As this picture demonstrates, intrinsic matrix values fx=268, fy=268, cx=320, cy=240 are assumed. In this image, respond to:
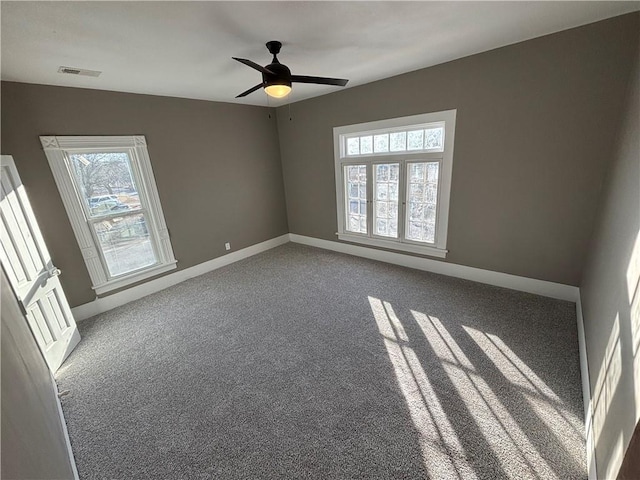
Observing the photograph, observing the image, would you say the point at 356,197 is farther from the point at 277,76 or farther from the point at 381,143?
the point at 277,76

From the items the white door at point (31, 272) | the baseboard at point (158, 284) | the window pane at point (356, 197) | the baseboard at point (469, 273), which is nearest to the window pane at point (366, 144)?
the window pane at point (356, 197)

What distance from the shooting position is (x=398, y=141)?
367cm

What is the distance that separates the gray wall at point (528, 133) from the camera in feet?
7.57

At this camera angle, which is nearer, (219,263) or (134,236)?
(134,236)

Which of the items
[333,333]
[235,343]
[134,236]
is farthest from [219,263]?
[333,333]

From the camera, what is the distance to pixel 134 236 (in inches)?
141

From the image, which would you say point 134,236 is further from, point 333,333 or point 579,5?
point 579,5

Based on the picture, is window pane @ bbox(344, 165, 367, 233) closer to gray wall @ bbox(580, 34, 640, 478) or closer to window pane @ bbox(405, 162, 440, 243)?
window pane @ bbox(405, 162, 440, 243)

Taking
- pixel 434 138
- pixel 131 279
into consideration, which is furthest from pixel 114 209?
pixel 434 138

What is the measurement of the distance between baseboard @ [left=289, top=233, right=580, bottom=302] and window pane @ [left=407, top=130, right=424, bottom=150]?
1518 mm

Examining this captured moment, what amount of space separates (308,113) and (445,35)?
251cm

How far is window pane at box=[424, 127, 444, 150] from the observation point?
3291mm

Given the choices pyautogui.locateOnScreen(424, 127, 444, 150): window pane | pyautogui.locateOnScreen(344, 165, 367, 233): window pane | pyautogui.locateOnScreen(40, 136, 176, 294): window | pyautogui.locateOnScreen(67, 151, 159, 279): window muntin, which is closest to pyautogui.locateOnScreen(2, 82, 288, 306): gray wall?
pyautogui.locateOnScreen(40, 136, 176, 294): window

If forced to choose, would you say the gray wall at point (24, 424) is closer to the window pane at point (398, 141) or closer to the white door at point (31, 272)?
the white door at point (31, 272)
